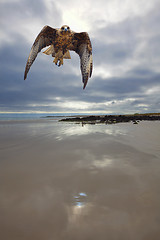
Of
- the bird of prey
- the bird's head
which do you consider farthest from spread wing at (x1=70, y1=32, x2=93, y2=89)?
the bird's head

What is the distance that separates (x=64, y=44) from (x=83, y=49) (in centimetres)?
180

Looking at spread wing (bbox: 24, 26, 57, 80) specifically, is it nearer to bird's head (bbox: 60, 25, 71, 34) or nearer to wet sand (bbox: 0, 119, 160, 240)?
bird's head (bbox: 60, 25, 71, 34)

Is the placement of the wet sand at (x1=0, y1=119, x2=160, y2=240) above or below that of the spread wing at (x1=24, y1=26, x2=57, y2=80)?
below

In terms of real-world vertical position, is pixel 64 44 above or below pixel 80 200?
above

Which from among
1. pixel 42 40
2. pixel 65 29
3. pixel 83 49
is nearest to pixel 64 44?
pixel 65 29

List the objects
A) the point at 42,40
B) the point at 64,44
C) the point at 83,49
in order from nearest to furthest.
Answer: the point at 42,40, the point at 83,49, the point at 64,44

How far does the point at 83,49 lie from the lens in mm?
11211

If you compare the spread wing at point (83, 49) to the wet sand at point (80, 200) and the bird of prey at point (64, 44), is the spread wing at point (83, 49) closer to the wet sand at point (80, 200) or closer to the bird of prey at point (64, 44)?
the bird of prey at point (64, 44)

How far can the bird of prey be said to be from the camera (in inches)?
390

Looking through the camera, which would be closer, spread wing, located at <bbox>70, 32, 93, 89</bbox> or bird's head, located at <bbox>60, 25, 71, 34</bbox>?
spread wing, located at <bbox>70, 32, 93, 89</bbox>

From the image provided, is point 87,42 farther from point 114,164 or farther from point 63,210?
point 63,210

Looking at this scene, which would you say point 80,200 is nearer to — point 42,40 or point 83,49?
point 83,49

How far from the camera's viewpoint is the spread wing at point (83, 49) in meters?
10.1

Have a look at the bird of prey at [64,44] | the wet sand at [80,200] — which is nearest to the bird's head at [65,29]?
the bird of prey at [64,44]
